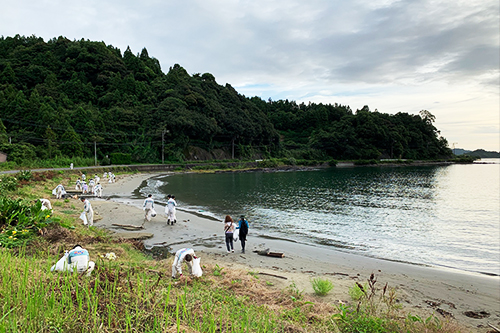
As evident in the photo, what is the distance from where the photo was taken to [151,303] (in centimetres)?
511

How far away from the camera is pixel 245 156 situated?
102 metres

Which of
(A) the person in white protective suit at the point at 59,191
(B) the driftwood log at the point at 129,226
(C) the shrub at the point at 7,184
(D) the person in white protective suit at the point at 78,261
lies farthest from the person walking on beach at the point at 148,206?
(D) the person in white protective suit at the point at 78,261

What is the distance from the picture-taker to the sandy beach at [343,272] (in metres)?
8.42

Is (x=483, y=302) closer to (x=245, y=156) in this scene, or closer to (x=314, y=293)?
(x=314, y=293)

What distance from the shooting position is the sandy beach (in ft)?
27.6

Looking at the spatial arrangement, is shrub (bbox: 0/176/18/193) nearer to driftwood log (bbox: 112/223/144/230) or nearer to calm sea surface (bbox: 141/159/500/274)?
driftwood log (bbox: 112/223/144/230)

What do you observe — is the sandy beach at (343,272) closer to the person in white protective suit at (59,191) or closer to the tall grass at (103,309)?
the tall grass at (103,309)

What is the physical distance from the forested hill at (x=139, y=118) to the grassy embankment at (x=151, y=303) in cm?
4855

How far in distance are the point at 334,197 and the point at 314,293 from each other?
1137 inches

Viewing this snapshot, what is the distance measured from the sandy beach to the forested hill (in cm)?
4196

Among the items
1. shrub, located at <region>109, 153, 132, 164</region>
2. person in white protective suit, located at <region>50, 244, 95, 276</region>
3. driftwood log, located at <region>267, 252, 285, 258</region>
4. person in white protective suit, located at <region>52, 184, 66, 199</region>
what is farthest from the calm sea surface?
shrub, located at <region>109, 153, 132, 164</region>

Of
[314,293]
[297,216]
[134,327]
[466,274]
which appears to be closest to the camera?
[134,327]

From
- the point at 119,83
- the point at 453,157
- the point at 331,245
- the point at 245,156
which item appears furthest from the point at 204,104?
the point at 453,157

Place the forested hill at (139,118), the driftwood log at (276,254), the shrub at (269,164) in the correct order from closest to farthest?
the driftwood log at (276,254) → the forested hill at (139,118) → the shrub at (269,164)
